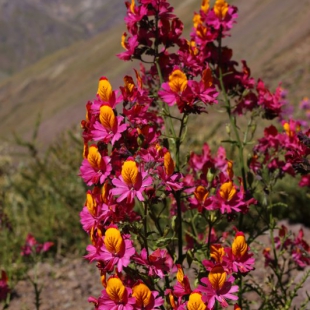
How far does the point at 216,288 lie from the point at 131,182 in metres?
0.45

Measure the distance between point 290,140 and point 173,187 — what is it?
0.85m

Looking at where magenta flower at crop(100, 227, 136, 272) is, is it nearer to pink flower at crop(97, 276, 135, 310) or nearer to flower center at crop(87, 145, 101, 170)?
pink flower at crop(97, 276, 135, 310)

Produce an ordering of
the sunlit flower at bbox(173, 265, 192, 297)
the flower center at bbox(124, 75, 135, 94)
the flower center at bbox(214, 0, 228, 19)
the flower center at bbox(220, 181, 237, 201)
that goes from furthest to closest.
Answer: the flower center at bbox(214, 0, 228, 19)
the flower center at bbox(220, 181, 237, 201)
the flower center at bbox(124, 75, 135, 94)
the sunlit flower at bbox(173, 265, 192, 297)

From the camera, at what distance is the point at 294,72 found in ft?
47.4

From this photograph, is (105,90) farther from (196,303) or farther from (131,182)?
(196,303)

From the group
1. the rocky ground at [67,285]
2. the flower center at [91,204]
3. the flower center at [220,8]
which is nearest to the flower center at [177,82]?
the flower center at [91,204]

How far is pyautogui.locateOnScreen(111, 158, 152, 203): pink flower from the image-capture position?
59.8 inches

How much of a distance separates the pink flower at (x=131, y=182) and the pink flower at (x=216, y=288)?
1.12ft

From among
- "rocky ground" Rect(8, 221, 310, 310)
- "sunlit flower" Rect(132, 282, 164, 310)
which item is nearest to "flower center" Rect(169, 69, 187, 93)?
"sunlit flower" Rect(132, 282, 164, 310)

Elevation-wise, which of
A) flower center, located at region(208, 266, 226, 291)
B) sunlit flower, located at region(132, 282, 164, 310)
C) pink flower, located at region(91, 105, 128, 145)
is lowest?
flower center, located at region(208, 266, 226, 291)

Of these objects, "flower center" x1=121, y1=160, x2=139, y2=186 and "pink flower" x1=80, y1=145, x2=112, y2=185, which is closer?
"flower center" x1=121, y1=160, x2=139, y2=186

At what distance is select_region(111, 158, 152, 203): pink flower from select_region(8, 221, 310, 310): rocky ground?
1.90m

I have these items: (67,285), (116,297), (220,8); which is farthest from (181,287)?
(67,285)

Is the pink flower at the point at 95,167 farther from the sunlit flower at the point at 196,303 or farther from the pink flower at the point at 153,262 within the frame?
the sunlit flower at the point at 196,303
